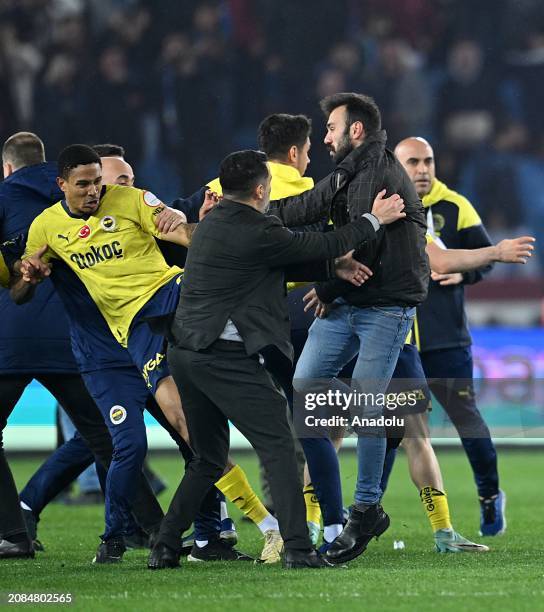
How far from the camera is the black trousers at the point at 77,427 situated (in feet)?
21.5

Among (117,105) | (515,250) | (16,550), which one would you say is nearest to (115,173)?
(16,550)

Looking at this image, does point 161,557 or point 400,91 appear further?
point 400,91

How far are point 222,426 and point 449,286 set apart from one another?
240 cm

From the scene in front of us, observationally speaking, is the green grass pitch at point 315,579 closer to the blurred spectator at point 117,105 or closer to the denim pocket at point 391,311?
the denim pocket at point 391,311

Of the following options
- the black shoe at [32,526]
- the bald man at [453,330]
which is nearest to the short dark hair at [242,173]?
the bald man at [453,330]

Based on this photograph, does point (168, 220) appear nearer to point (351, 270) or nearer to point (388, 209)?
point (351, 270)

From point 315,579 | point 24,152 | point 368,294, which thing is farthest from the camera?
point 24,152

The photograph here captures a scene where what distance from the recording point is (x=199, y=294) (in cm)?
560

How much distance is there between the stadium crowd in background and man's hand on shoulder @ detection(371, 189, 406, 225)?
903cm

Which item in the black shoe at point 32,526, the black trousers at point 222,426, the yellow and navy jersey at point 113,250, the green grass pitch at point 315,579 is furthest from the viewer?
the black shoe at point 32,526

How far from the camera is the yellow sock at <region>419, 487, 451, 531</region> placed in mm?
6559

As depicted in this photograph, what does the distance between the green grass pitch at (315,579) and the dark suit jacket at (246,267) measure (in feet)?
3.19

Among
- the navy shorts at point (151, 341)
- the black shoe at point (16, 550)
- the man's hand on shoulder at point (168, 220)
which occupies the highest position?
the man's hand on shoulder at point (168, 220)

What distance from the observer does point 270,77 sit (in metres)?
15.6
